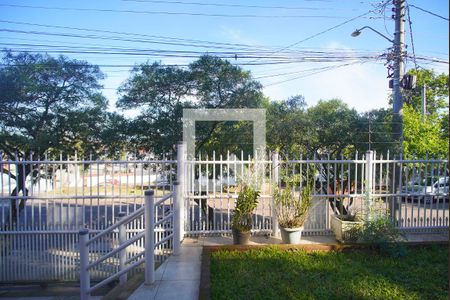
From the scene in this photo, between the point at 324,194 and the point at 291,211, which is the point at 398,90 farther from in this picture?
the point at 291,211

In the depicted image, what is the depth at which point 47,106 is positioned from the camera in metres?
6.36

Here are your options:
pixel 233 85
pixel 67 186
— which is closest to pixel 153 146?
pixel 67 186

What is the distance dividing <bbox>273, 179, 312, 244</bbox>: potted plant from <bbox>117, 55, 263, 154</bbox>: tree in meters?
2.39

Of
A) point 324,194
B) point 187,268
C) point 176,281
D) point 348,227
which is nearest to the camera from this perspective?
point 176,281

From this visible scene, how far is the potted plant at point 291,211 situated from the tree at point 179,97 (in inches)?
94.0

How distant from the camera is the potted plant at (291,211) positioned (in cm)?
452

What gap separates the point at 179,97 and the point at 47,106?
317 centimetres

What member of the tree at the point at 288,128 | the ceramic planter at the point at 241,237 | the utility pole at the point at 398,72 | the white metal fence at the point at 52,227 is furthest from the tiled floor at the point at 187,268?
the tree at the point at 288,128

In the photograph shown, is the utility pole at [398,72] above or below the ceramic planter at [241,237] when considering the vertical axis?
above

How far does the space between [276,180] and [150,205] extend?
8.56 feet

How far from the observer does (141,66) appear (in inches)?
259

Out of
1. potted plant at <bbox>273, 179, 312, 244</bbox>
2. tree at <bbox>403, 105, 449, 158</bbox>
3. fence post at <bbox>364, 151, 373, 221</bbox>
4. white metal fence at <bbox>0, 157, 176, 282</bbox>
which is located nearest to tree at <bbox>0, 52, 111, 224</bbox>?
white metal fence at <bbox>0, 157, 176, 282</bbox>

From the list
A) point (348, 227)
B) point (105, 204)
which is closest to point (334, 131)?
point (348, 227)

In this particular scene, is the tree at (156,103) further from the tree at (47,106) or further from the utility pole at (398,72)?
the utility pole at (398,72)
